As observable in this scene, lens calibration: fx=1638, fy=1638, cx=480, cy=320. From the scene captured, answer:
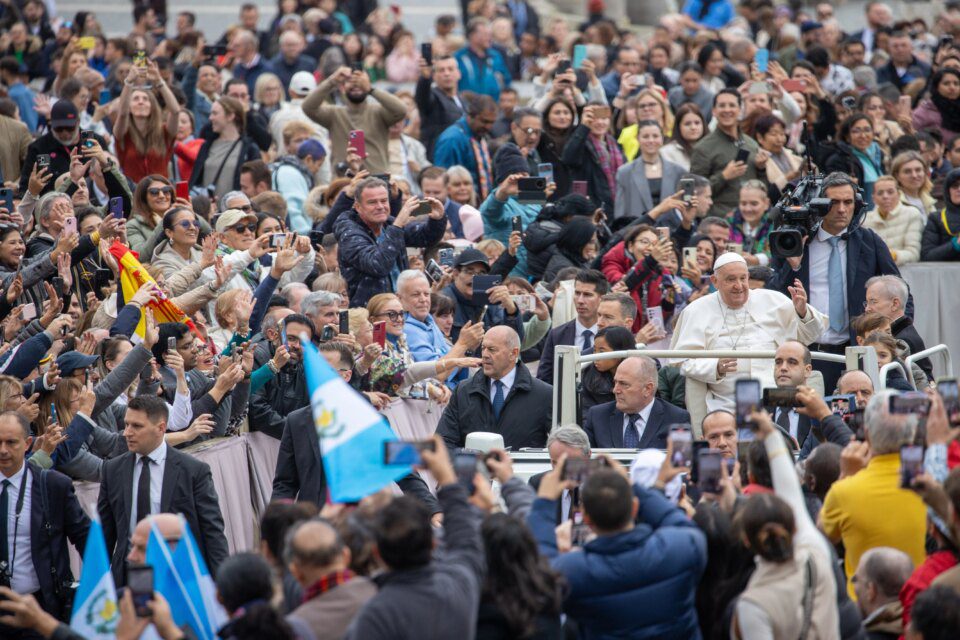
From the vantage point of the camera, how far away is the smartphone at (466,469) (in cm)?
649

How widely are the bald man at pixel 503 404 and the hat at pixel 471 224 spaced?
3833 millimetres

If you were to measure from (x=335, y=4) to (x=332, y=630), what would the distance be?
55.8ft

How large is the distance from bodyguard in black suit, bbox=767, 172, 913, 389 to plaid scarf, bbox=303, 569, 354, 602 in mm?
5768

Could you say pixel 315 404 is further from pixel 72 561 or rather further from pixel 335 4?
pixel 335 4

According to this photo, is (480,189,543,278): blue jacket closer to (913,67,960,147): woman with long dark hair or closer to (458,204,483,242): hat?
(458,204,483,242): hat

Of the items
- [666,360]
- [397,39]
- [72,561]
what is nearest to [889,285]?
[666,360]

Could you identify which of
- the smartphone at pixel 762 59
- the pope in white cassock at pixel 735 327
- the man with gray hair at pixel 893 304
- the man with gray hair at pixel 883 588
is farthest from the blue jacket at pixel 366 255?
the smartphone at pixel 762 59

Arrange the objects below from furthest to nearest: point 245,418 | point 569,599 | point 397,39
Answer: point 397,39
point 245,418
point 569,599

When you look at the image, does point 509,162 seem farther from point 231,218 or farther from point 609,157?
point 231,218

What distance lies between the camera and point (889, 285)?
10.7 m

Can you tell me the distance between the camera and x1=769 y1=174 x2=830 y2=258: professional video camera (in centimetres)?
1073

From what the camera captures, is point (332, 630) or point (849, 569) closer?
point (332, 630)

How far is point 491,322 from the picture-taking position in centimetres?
1190

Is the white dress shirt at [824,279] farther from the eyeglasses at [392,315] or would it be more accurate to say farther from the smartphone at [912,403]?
the smartphone at [912,403]
